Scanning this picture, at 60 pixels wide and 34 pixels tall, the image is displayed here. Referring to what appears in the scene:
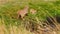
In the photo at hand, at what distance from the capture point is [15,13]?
7777 millimetres

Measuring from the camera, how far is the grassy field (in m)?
7.09

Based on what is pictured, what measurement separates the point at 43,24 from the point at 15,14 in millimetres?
759

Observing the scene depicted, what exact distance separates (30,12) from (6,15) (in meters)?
0.58

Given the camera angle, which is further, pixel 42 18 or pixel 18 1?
pixel 18 1

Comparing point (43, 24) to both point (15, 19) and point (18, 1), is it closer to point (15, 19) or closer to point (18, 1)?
point (15, 19)

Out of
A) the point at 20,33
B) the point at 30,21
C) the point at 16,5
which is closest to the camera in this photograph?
the point at 20,33

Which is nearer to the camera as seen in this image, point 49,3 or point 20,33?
point 20,33

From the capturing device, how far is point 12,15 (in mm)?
7734

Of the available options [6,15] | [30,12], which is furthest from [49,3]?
[6,15]

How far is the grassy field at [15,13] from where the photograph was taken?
7086mm

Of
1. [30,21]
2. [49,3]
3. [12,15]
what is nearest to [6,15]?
[12,15]

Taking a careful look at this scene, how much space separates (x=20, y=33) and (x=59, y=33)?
837 millimetres

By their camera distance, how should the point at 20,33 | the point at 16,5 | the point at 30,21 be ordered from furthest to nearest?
1. the point at 16,5
2. the point at 30,21
3. the point at 20,33

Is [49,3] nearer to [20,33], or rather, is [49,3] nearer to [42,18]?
[42,18]
